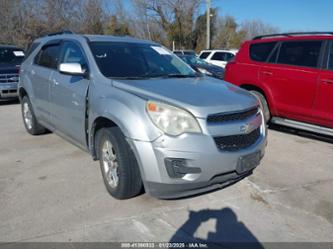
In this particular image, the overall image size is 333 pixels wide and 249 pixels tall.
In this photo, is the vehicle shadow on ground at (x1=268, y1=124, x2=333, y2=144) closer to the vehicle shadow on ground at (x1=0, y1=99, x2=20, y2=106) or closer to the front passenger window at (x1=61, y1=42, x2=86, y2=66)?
the front passenger window at (x1=61, y1=42, x2=86, y2=66)

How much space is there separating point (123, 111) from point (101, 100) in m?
0.47

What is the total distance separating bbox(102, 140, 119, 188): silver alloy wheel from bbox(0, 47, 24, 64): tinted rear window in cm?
813

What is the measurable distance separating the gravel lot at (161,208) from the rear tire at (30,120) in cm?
117

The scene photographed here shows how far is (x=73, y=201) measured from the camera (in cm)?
361

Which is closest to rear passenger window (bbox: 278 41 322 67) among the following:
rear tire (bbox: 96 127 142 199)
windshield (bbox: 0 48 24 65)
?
rear tire (bbox: 96 127 142 199)

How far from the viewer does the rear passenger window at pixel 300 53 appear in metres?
5.61

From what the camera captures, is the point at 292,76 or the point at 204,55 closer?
the point at 292,76

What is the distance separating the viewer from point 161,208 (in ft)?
11.3

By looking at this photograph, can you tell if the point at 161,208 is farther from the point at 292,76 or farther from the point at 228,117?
the point at 292,76

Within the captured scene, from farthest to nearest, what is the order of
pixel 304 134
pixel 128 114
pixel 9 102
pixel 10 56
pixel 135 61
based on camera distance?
pixel 9 102 → pixel 10 56 → pixel 304 134 → pixel 135 61 → pixel 128 114

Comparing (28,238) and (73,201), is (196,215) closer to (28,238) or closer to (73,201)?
(73,201)

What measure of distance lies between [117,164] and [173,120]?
2.74 feet

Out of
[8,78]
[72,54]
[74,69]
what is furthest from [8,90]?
[74,69]

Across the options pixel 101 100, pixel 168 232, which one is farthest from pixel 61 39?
pixel 168 232
